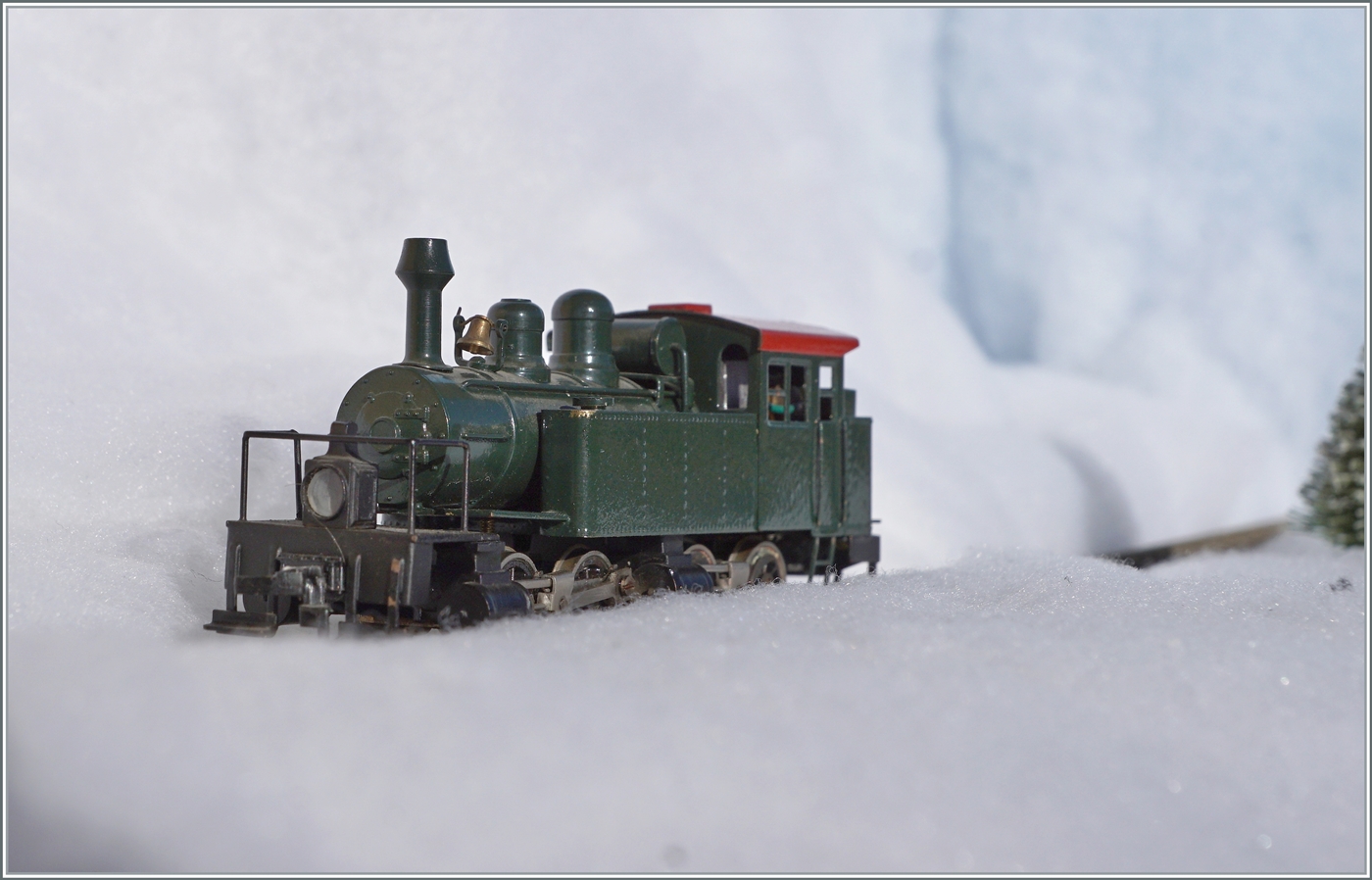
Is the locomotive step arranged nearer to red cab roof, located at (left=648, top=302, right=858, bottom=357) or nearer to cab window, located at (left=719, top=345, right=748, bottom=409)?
cab window, located at (left=719, top=345, right=748, bottom=409)

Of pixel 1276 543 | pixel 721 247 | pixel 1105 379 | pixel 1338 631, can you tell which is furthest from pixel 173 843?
pixel 1105 379

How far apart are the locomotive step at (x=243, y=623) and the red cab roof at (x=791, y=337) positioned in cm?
420

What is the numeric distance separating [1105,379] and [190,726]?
1942 cm

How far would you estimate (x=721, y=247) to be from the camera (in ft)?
58.6

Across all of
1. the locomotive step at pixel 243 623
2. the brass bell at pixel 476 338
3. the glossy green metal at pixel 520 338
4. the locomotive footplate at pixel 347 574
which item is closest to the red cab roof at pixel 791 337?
the glossy green metal at pixel 520 338

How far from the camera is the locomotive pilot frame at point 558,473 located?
8.09 meters

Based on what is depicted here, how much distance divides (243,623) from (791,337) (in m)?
4.69

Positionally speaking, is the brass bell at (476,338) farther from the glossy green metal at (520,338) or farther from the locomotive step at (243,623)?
the locomotive step at (243,623)

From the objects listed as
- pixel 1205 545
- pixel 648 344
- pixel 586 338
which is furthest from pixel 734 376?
pixel 1205 545

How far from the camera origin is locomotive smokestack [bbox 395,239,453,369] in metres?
9.05

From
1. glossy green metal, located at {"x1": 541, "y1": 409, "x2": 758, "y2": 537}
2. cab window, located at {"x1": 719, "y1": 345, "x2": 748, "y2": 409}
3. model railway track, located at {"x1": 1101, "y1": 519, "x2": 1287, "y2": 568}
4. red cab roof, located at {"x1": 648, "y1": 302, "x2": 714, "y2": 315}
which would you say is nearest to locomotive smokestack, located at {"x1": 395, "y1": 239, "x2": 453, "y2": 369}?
glossy green metal, located at {"x1": 541, "y1": 409, "x2": 758, "y2": 537}

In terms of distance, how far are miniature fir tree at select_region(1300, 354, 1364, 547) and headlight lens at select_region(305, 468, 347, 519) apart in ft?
34.7

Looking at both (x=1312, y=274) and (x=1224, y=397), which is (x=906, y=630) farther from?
(x=1312, y=274)

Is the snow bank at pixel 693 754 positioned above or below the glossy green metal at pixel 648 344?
below
